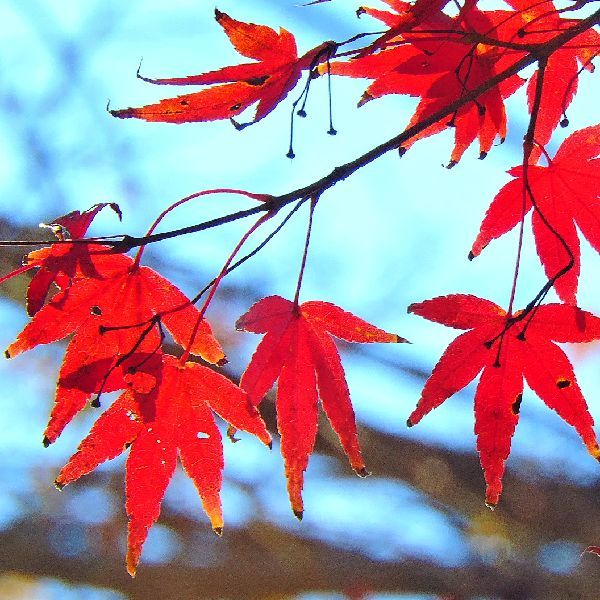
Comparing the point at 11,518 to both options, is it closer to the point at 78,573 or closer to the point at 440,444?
the point at 78,573

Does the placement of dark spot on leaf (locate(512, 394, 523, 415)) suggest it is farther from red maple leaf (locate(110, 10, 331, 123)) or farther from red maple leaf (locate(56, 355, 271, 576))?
red maple leaf (locate(110, 10, 331, 123))

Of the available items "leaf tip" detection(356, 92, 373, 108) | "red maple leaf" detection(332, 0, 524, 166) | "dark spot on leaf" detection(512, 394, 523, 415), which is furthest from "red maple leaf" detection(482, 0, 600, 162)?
"dark spot on leaf" detection(512, 394, 523, 415)

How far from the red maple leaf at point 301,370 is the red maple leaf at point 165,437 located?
3cm

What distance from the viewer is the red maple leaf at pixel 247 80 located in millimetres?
606

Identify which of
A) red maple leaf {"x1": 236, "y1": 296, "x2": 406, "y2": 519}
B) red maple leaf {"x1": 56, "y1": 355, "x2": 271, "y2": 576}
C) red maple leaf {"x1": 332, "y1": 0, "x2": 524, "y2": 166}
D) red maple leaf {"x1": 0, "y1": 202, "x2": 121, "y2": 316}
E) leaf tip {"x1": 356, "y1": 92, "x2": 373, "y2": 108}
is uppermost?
red maple leaf {"x1": 332, "y1": 0, "x2": 524, "y2": 166}

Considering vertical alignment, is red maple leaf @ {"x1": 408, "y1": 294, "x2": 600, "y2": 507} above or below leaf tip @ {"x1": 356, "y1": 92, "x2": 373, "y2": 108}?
below

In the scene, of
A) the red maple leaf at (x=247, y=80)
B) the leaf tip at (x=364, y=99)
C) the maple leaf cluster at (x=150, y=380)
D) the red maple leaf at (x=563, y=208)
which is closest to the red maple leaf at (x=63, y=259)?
the maple leaf cluster at (x=150, y=380)

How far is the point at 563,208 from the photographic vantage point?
0.76 meters

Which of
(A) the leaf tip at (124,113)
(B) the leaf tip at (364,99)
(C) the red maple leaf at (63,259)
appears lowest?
(C) the red maple leaf at (63,259)

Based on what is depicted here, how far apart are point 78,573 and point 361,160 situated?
1.90m

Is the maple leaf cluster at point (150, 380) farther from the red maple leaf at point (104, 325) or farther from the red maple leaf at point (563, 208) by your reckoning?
the red maple leaf at point (563, 208)

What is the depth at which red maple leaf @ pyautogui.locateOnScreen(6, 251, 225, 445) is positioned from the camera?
0.65 m

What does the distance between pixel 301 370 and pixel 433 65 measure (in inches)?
11.9

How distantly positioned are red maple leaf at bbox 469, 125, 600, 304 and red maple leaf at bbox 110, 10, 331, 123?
0.24 meters
